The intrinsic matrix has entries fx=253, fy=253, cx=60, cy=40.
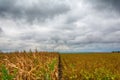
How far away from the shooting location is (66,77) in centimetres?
1320

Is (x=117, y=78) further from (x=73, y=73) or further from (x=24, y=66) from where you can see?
(x=24, y=66)

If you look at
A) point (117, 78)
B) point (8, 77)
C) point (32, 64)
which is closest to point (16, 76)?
point (8, 77)

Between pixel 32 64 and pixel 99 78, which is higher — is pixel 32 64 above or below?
above

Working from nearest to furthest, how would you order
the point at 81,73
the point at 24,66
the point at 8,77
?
the point at 8,77, the point at 24,66, the point at 81,73

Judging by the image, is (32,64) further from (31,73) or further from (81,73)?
(81,73)

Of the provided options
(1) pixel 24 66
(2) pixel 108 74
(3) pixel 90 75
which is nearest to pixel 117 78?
(2) pixel 108 74

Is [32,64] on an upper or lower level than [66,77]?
upper

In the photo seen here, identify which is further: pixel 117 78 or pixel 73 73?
pixel 73 73

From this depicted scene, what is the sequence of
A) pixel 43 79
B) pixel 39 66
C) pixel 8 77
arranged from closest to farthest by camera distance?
pixel 8 77 → pixel 43 79 → pixel 39 66

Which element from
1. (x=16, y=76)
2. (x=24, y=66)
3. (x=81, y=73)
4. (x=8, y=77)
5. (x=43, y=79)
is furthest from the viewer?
(x=81, y=73)

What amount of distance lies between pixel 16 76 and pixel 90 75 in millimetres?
5303

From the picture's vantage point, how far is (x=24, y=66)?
952 centimetres

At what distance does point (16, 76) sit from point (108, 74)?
574 cm

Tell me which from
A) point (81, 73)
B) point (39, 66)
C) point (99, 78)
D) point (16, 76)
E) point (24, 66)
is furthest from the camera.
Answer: point (81, 73)
